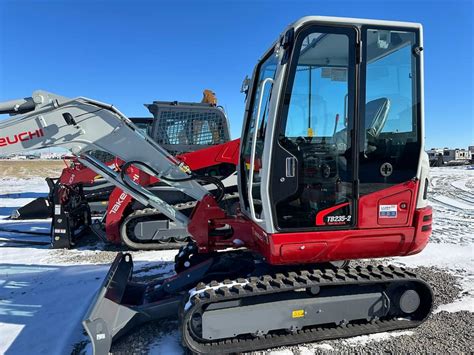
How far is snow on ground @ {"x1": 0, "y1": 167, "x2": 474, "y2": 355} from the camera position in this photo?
3082 millimetres

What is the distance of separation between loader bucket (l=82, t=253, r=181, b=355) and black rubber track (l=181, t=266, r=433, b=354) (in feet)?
1.58

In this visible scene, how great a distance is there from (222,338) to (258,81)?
8.40ft

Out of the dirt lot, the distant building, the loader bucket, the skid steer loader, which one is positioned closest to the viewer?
the loader bucket

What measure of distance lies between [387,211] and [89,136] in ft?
10.7

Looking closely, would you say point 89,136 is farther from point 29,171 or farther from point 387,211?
point 29,171

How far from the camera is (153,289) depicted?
356 centimetres

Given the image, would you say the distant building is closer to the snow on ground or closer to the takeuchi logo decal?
the snow on ground

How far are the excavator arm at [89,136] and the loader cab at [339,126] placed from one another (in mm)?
1513

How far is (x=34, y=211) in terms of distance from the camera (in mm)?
8938

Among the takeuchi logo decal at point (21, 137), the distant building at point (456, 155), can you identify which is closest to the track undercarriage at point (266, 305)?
the takeuchi logo decal at point (21, 137)

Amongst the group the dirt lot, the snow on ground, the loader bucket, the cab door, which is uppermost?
the cab door

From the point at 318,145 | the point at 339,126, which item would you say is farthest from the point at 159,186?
the point at 339,126

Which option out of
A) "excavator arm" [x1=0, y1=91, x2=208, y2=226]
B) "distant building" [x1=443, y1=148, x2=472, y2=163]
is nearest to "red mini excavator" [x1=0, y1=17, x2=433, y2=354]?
"excavator arm" [x1=0, y1=91, x2=208, y2=226]

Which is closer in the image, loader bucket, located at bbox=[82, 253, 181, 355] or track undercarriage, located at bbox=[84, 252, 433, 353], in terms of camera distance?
loader bucket, located at bbox=[82, 253, 181, 355]
